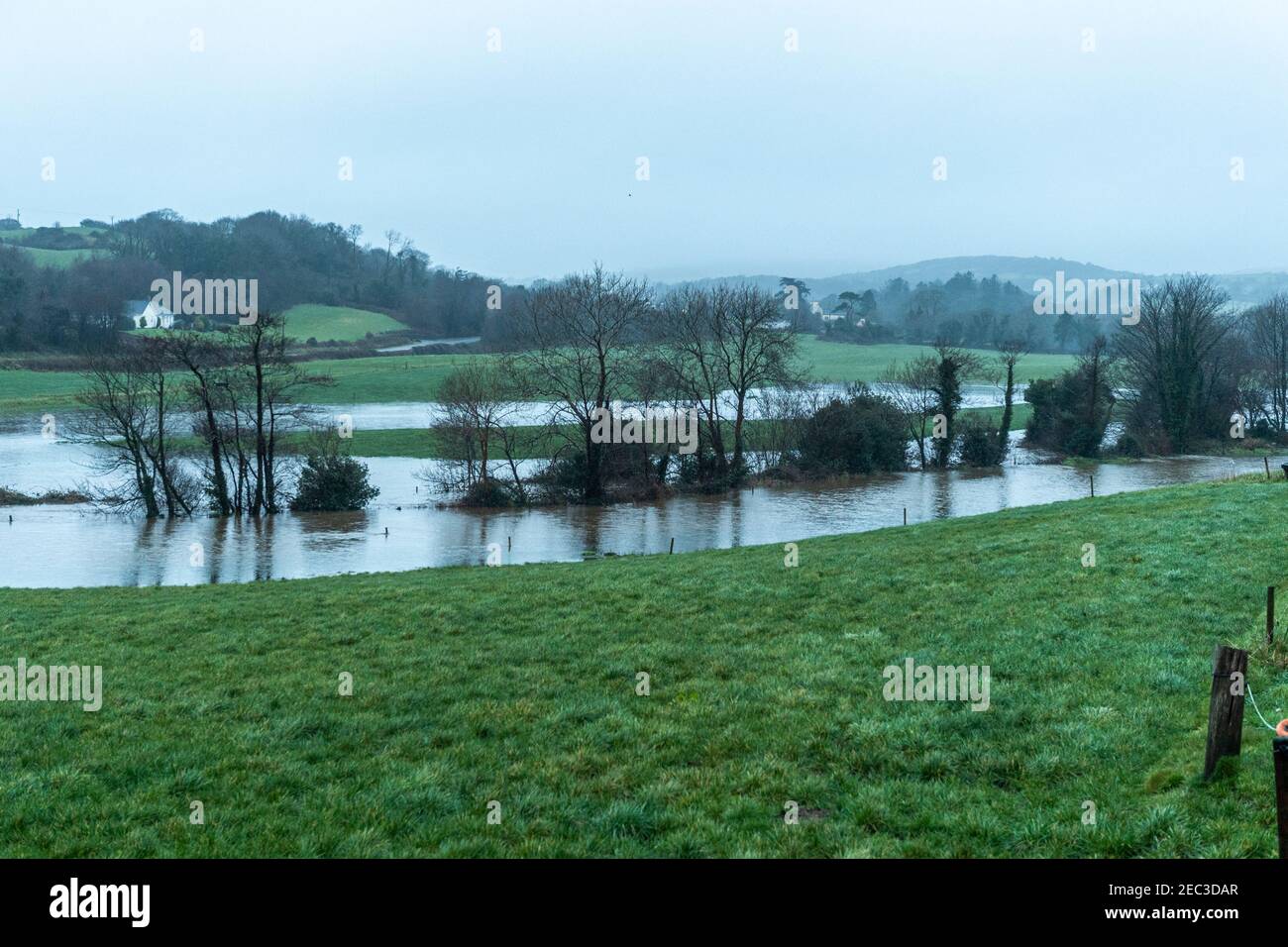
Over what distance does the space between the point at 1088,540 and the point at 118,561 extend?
27.9 m

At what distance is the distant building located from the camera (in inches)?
3868

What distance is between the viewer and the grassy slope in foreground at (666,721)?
6.95 meters

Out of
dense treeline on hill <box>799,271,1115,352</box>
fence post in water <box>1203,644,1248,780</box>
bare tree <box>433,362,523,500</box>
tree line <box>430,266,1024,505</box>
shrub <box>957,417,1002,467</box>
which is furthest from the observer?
dense treeline on hill <box>799,271,1115,352</box>

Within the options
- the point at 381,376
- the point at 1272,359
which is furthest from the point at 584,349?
the point at 1272,359

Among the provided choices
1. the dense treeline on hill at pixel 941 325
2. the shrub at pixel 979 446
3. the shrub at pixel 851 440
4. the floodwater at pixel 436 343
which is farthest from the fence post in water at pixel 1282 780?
the dense treeline on hill at pixel 941 325

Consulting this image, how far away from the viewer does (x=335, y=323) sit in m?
112

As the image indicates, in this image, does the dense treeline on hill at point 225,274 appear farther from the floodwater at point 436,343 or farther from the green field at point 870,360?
the green field at point 870,360

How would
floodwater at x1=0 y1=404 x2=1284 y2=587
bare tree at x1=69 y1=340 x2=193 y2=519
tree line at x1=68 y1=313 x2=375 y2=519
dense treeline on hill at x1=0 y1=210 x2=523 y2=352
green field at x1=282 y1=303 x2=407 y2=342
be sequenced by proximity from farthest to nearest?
green field at x1=282 y1=303 x2=407 y2=342 < dense treeline on hill at x1=0 y1=210 x2=523 y2=352 < tree line at x1=68 y1=313 x2=375 y2=519 < bare tree at x1=69 y1=340 x2=193 y2=519 < floodwater at x1=0 y1=404 x2=1284 y2=587

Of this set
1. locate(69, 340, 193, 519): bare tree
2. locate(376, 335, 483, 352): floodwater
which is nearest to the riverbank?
locate(69, 340, 193, 519): bare tree

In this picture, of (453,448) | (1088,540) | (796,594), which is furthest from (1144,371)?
(796,594)

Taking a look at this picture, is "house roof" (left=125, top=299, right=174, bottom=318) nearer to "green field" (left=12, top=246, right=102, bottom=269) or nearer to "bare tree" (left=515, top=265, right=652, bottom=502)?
"green field" (left=12, top=246, right=102, bottom=269)

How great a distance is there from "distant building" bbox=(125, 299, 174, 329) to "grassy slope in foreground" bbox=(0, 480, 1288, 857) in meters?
90.9

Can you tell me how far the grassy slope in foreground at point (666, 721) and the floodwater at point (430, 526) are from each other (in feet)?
39.7
